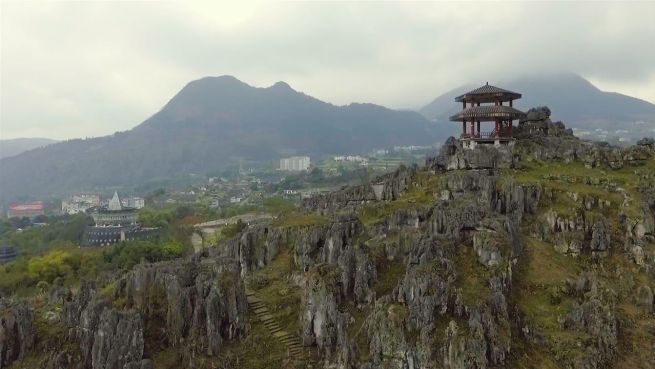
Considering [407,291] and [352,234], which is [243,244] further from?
[407,291]

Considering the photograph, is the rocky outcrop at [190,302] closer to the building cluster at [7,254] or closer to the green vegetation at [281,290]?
the green vegetation at [281,290]

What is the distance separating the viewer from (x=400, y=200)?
4778 centimetres

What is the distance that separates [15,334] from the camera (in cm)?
3134

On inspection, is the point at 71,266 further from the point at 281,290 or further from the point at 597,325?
the point at 597,325

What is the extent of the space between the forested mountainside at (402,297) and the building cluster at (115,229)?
61975mm

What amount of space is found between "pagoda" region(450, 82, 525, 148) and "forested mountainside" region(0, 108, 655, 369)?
12888 millimetres

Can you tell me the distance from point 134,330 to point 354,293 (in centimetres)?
1266

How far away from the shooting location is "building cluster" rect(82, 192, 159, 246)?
99312 millimetres

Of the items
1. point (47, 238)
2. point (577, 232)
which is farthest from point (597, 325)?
point (47, 238)

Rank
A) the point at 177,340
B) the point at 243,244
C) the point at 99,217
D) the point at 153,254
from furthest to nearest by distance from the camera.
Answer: the point at 99,217 → the point at 153,254 → the point at 243,244 → the point at 177,340

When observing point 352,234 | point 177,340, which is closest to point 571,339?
point 352,234

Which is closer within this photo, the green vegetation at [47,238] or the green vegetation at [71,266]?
the green vegetation at [71,266]

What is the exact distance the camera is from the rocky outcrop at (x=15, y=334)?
101 feet

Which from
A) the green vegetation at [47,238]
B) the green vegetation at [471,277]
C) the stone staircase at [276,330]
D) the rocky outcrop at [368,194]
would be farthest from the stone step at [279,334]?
the green vegetation at [47,238]
